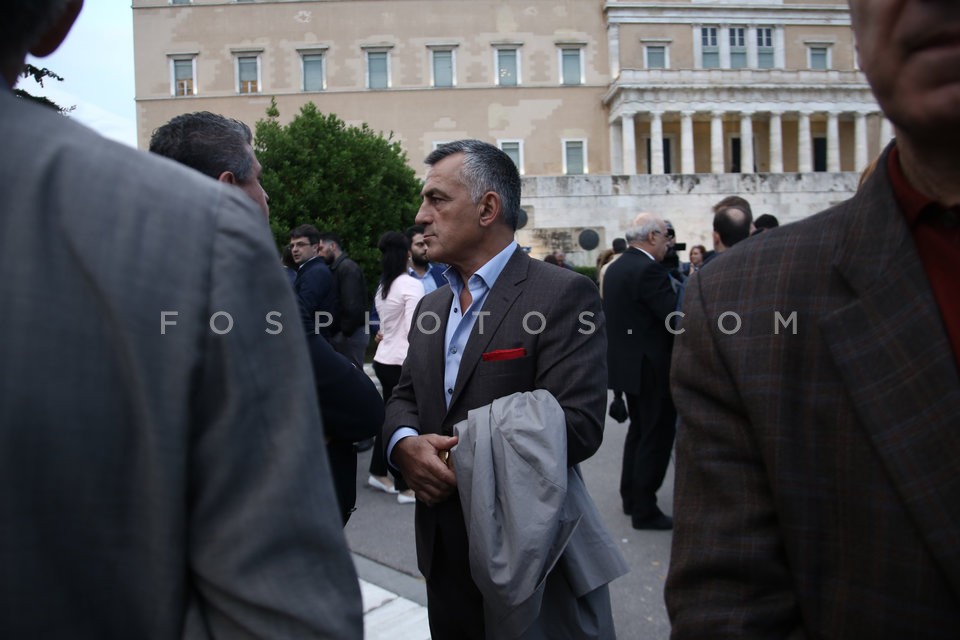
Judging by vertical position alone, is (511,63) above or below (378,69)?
above

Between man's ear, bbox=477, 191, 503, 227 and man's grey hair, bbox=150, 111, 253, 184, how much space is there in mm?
880

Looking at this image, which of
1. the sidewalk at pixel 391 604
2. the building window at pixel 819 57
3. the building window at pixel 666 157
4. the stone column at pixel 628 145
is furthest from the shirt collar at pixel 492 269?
the building window at pixel 819 57

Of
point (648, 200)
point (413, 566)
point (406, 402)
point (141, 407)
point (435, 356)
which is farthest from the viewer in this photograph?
point (648, 200)

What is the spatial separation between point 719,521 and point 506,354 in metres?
1.36

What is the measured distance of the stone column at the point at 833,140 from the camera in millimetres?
43812

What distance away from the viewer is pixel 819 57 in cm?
4662

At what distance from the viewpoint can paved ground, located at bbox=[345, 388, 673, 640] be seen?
3850mm

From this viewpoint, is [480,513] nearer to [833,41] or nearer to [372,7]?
[372,7]

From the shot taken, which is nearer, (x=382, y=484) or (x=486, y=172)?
(x=486, y=172)

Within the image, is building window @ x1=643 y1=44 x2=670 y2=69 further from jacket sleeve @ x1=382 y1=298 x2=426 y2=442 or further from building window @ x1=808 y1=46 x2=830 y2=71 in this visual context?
jacket sleeve @ x1=382 y1=298 x2=426 y2=442

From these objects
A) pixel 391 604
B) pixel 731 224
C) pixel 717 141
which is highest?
pixel 717 141

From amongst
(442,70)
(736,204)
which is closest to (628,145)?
(442,70)

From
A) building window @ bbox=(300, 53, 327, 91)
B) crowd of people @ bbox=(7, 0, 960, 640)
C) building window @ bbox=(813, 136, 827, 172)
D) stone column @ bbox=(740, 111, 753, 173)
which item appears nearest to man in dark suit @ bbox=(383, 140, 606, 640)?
crowd of people @ bbox=(7, 0, 960, 640)

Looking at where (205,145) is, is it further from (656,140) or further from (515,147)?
(515,147)
